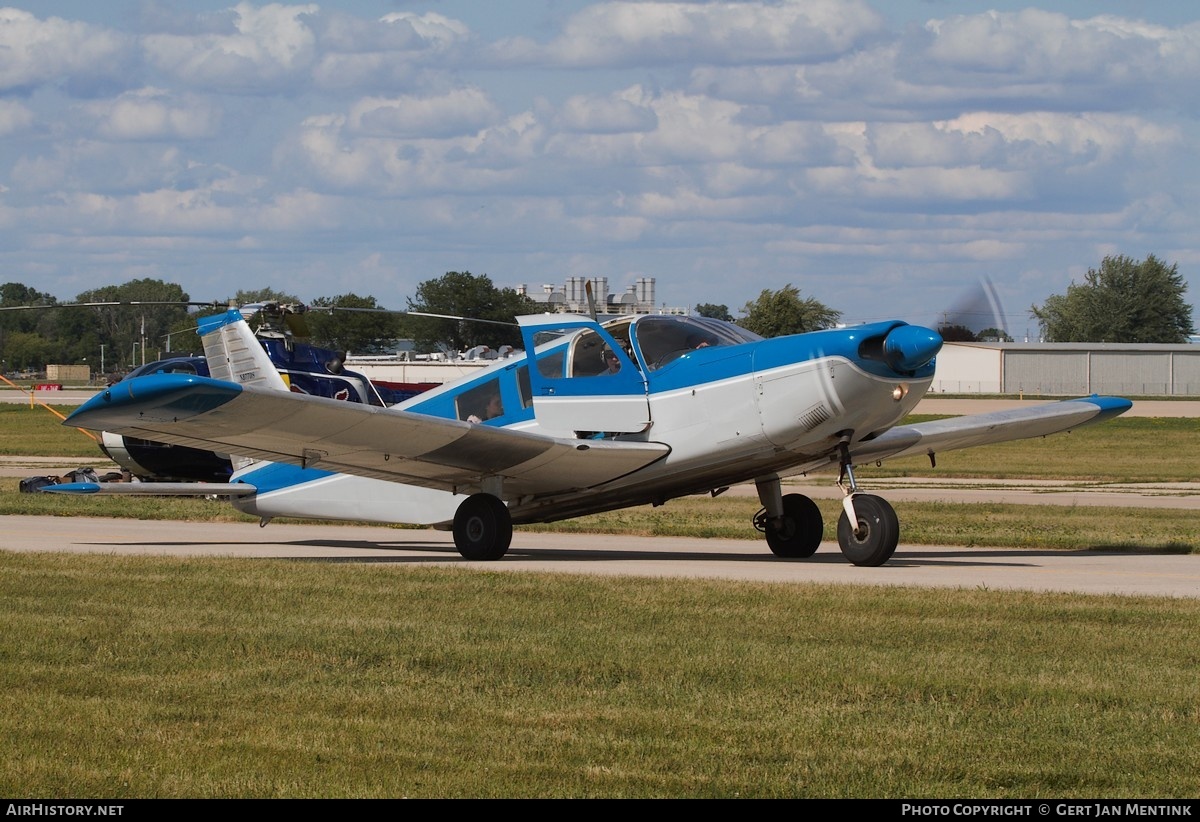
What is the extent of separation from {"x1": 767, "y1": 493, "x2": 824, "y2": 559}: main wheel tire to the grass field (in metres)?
3.76

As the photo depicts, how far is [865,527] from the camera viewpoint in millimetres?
14500

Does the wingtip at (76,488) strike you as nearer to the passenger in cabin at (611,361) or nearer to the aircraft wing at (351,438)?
the aircraft wing at (351,438)

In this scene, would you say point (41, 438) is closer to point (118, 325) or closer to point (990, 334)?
point (990, 334)

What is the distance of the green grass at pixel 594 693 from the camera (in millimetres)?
6078

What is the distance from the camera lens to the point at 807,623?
10195 mm

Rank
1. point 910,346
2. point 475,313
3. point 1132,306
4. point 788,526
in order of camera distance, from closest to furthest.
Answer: point 910,346
point 788,526
point 475,313
point 1132,306

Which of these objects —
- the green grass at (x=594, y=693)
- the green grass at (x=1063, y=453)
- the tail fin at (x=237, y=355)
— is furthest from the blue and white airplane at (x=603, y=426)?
the green grass at (x=1063, y=453)

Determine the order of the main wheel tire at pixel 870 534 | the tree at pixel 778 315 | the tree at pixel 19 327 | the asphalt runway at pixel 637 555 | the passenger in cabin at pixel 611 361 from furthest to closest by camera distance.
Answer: the tree at pixel 19 327, the tree at pixel 778 315, the passenger in cabin at pixel 611 361, the main wheel tire at pixel 870 534, the asphalt runway at pixel 637 555

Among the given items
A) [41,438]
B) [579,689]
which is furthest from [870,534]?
[41,438]

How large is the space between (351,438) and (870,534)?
5155 millimetres

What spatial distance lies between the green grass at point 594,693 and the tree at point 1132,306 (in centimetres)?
11502

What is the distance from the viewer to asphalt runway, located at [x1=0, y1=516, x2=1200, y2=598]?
532 inches

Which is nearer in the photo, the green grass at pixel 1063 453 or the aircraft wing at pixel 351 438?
the aircraft wing at pixel 351 438
